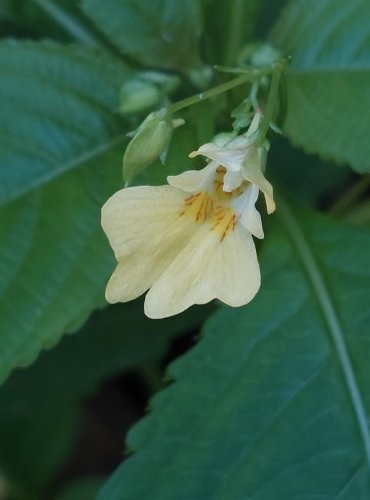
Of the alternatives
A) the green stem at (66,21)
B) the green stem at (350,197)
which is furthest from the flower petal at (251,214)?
the green stem at (350,197)

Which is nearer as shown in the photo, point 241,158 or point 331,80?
point 241,158

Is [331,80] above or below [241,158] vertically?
above

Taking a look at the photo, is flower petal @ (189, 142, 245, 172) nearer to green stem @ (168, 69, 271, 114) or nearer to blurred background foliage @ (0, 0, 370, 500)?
Answer: green stem @ (168, 69, 271, 114)

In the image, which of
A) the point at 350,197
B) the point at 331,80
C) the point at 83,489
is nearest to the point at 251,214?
the point at 331,80

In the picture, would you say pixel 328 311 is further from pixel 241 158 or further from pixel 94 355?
pixel 94 355

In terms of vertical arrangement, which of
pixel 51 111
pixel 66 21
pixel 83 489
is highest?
pixel 66 21

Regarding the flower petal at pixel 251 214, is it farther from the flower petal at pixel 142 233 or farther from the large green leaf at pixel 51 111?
the large green leaf at pixel 51 111

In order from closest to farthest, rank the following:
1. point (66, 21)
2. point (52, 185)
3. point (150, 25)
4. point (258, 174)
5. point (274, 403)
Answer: point (258, 174) → point (274, 403) → point (52, 185) → point (150, 25) → point (66, 21)
